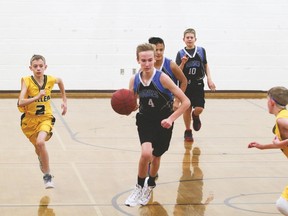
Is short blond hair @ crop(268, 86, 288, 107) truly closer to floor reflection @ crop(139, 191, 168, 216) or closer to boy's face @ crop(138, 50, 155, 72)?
boy's face @ crop(138, 50, 155, 72)

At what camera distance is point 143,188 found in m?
7.37

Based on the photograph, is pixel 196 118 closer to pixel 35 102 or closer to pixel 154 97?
pixel 35 102

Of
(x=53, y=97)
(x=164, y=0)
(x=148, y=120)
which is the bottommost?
(x=53, y=97)

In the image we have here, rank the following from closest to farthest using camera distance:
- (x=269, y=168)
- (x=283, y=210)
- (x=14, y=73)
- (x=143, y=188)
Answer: (x=283, y=210), (x=143, y=188), (x=269, y=168), (x=14, y=73)

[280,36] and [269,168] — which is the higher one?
[280,36]

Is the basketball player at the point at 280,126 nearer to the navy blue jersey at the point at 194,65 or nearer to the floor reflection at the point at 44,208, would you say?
the floor reflection at the point at 44,208

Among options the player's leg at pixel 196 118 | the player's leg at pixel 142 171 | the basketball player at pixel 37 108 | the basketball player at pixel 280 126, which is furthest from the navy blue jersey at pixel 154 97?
the player's leg at pixel 196 118

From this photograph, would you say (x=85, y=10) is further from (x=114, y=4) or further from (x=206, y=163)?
(x=206, y=163)

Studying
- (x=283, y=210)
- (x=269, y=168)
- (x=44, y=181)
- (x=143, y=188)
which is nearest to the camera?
(x=283, y=210)

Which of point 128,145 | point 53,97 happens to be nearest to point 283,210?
point 128,145

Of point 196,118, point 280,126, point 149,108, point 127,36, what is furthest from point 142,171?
point 127,36

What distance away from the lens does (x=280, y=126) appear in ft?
19.7

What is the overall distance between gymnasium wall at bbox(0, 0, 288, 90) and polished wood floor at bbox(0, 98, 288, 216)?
2671 mm

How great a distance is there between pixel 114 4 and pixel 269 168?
312 inches
